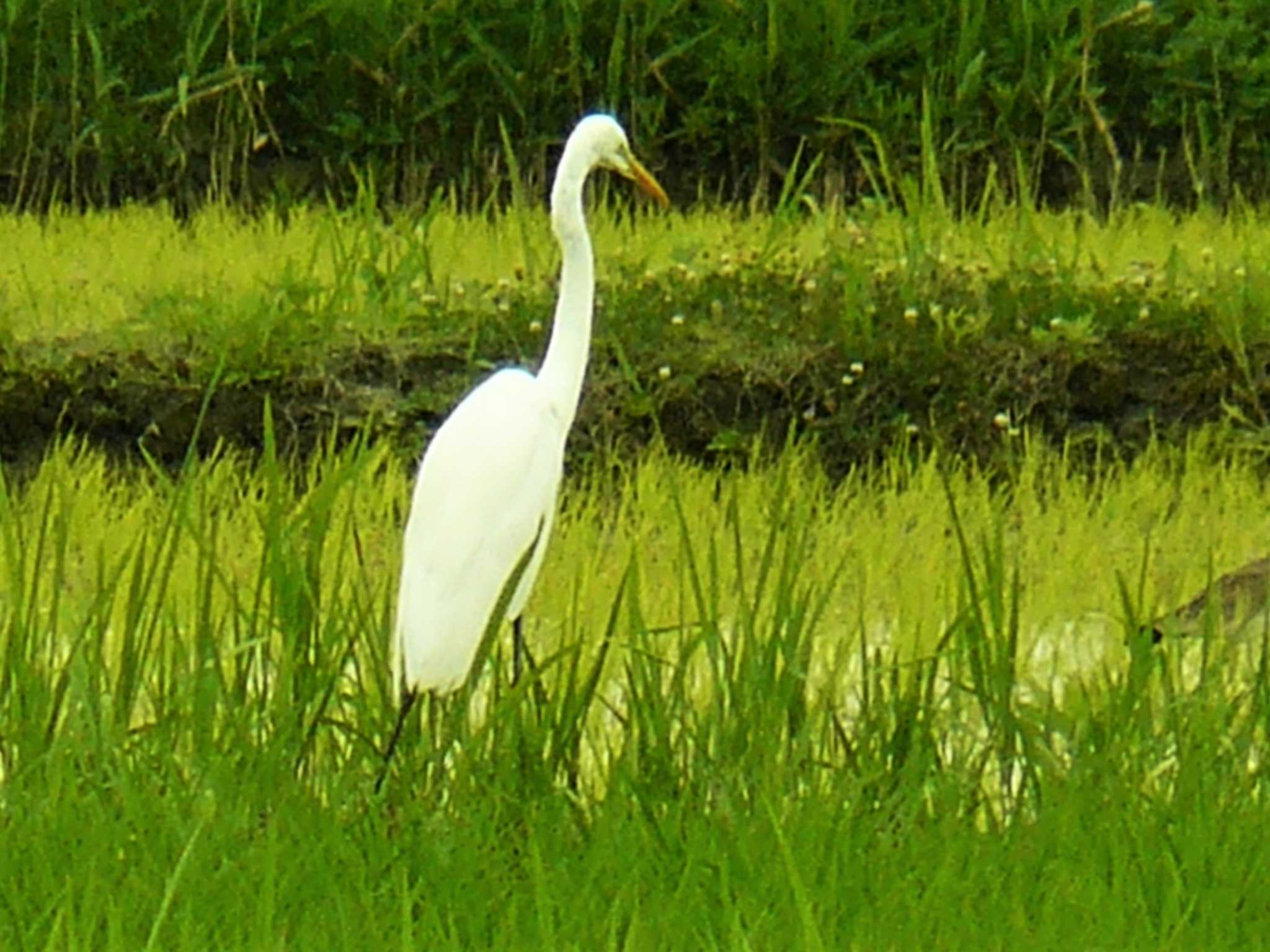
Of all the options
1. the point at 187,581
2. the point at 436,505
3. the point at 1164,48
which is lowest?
the point at 187,581

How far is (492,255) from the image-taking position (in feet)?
18.8

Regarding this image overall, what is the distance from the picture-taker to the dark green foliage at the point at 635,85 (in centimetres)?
631

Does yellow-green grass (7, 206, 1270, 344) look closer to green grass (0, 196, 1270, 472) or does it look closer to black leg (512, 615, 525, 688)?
green grass (0, 196, 1270, 472)

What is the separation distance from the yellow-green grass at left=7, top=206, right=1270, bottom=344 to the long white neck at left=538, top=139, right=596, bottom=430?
1338 millimetres

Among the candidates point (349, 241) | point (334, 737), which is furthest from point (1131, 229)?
point (334, 737)

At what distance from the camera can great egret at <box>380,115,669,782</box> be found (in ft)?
9.98

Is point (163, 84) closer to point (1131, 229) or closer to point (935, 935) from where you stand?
point (1131, 229)

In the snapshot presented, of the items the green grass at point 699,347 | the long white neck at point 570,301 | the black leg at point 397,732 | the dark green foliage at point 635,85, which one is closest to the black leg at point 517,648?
the black leg at point 397,732

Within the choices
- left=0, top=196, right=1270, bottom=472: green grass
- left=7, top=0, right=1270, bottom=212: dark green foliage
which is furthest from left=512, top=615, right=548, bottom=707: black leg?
left=7, top=0, right=1270, bottom=212: dark green foliage

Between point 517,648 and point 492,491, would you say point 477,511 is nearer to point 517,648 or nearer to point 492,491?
point 492,491

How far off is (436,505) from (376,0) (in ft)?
9.96

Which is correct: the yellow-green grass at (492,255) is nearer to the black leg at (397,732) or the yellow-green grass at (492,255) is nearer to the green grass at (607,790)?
the green grass at (607,790)

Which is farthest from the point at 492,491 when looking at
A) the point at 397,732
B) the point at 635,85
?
the point at 635,85

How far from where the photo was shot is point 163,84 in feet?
21.0
